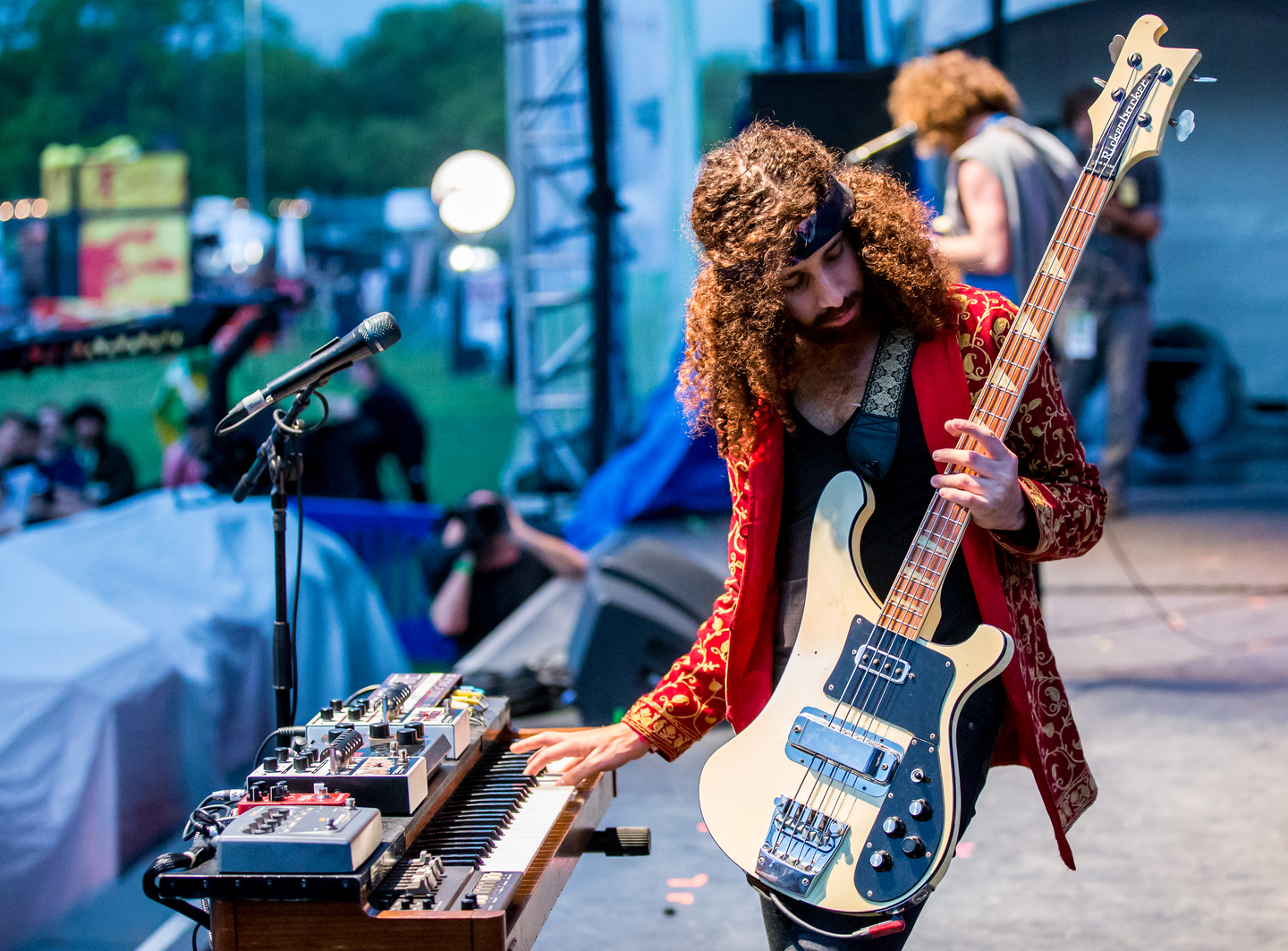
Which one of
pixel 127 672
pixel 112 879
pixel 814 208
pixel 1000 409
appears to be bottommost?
pixel 112 879

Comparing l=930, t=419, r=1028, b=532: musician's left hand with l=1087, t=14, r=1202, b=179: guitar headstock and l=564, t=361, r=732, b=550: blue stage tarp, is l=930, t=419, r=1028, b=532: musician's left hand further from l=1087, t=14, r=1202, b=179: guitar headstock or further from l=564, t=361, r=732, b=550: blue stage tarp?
l=564, t=361, r=732, b=550: blue stage tarp

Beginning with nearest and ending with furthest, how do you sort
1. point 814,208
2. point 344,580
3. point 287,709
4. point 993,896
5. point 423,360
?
1. point 814,208
2. point 287,709
3. point 993,896
4. point 344,580
5. point 423,360

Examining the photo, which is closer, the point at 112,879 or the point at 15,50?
the point at 112,879

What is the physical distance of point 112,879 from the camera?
10.3 ft

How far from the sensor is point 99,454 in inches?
313

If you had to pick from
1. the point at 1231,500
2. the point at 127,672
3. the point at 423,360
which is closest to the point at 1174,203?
the point at 1231,500

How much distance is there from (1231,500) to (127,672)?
612 cm

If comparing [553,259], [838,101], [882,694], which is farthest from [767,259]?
[553,259]

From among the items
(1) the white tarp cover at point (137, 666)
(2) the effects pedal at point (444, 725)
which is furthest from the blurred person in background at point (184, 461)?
(2) the effects pedal at point (444, 725)

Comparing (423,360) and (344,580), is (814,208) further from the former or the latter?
(423,360)

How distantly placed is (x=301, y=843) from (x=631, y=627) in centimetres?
248

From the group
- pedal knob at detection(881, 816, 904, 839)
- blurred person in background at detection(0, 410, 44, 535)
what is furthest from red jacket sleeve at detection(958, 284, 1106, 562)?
blurred person in background at detection(0, 410, 44, 535)

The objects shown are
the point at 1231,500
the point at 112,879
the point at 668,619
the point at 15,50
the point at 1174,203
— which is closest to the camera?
the point at 112,879

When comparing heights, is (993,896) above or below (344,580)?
below
